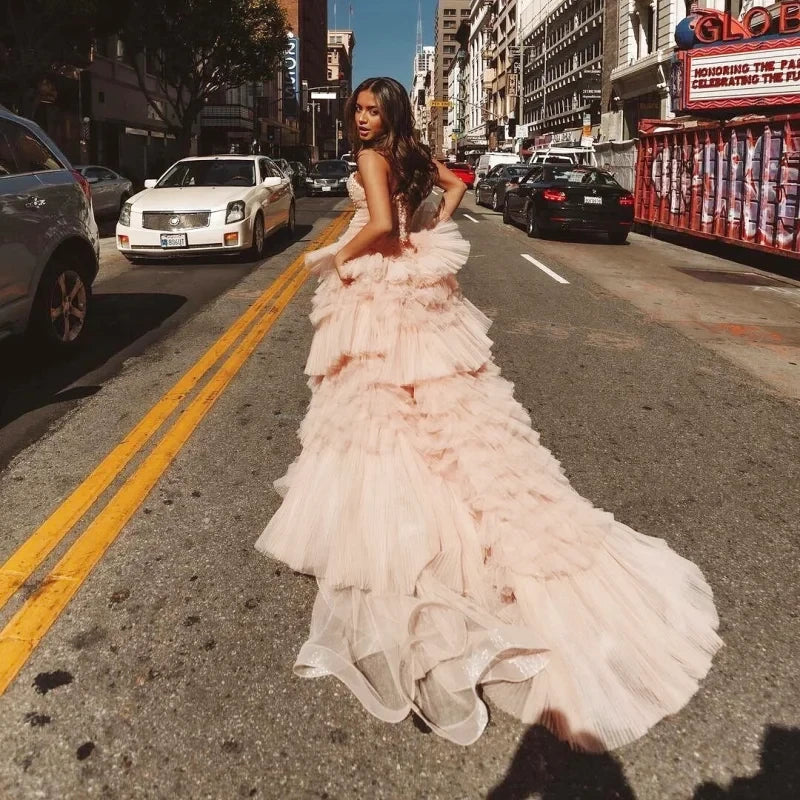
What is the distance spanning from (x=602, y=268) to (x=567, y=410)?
8.33 metres

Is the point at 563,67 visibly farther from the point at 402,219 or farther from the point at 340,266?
the point at 340,266

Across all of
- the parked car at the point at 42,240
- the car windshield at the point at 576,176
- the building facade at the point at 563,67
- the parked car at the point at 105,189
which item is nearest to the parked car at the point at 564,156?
the building facade at the point at 563,67

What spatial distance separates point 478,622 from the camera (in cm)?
238

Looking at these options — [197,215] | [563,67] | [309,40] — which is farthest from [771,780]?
[309,40]

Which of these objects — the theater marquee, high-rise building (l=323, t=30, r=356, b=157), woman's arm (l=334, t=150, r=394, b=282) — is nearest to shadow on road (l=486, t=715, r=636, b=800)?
woman's arm (l=334, t=150, r=394, b=282)

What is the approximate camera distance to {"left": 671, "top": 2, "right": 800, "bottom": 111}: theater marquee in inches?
664

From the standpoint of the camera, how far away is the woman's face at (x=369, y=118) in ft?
8.54

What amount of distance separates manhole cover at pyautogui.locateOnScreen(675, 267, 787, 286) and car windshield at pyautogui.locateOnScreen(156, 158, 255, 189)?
24.1 feet

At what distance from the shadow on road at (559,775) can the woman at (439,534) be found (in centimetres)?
5

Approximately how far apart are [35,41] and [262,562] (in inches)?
904

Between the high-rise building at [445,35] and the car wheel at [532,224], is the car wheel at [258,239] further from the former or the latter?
the high-rise building at [445,35]

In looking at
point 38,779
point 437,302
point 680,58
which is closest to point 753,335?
point 437,302

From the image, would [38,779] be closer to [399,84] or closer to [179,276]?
[399,84]

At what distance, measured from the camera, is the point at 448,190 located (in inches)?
119
